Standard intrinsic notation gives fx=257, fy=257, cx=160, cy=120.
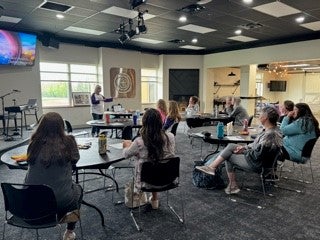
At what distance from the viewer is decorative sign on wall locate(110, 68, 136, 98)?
363 inches

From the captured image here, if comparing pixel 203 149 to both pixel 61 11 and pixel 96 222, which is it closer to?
pixel 96 222

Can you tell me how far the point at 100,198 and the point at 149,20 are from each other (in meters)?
4.34

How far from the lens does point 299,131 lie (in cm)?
342

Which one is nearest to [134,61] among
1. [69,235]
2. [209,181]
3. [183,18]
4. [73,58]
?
[73,58]

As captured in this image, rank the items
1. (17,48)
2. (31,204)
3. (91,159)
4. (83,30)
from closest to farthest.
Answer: (31,204), (91,159), (17,48), (83,30)

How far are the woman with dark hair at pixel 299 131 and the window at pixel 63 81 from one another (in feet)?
23.2

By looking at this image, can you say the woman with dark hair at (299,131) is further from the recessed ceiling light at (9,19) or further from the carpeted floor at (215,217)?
the recessed ceiling light at (9,19)

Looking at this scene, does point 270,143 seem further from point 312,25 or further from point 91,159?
point 312,25

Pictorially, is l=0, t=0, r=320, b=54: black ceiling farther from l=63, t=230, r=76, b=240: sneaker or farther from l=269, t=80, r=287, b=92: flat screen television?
l=269, t=80, r=287, b=92: flat screen television


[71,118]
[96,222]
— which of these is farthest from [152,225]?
[71,118]

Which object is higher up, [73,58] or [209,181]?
[73,58]

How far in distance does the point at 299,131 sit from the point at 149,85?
8004 mm

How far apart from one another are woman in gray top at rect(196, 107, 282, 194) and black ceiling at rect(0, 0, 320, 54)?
2765 mm

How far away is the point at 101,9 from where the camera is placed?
516 centimetres
